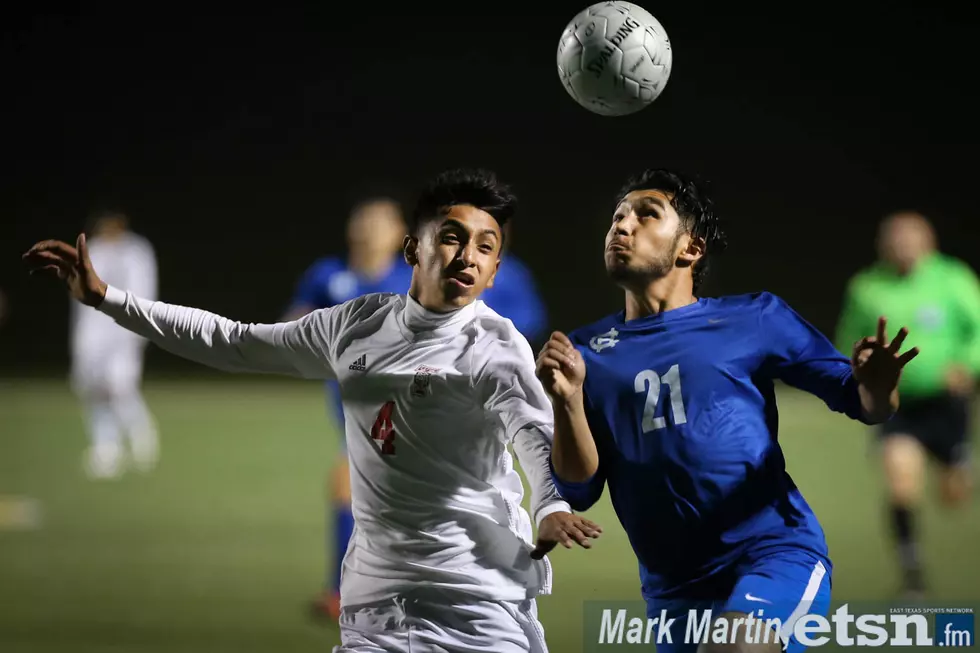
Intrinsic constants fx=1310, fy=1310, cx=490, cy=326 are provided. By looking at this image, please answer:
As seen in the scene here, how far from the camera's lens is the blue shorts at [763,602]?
3.04m

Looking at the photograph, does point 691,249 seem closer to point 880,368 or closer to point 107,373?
point 880,368

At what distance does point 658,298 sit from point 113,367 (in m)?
9.19

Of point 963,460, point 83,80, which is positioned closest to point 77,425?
point 83,80

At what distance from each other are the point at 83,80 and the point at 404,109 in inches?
187

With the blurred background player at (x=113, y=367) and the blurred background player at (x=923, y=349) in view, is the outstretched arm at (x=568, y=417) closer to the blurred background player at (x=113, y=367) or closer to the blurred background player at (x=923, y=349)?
the blurred background player at (x=923, y=349)

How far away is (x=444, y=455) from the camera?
10.5 ft

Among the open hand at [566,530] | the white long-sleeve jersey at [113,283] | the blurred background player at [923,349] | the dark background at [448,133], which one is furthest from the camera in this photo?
the dark background at [448,133]

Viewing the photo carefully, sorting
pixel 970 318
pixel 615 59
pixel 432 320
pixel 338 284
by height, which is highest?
pixel 970 318

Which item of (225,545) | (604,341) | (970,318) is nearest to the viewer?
(604,341)

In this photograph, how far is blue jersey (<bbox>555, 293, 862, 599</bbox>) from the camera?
10.6 ft

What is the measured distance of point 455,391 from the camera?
3188mm

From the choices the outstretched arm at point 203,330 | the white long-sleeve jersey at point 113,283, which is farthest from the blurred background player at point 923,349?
the white long-sleeve jersey at point 113,283

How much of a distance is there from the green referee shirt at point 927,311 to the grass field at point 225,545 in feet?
3.72

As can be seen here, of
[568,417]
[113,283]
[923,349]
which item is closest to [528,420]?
[568,417]
